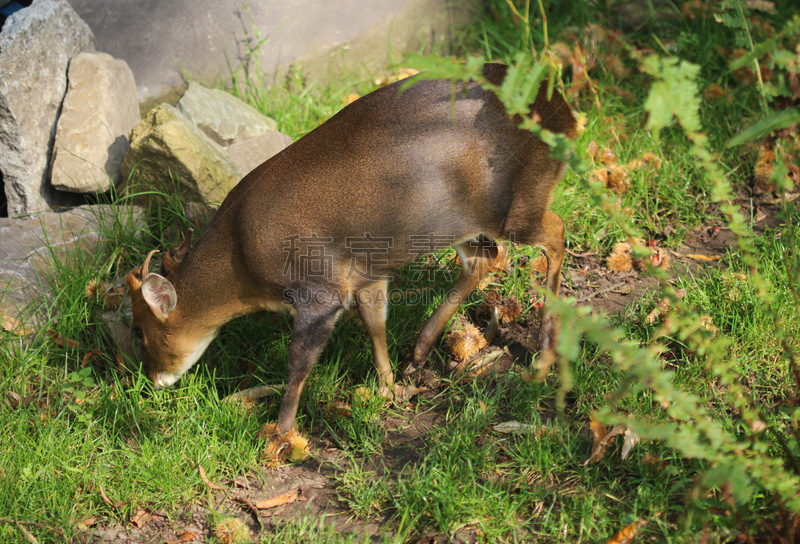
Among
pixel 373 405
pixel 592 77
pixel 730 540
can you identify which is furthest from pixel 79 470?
pixel 592 77

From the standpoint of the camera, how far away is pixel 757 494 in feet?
7.48

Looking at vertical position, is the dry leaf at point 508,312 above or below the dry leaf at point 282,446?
above

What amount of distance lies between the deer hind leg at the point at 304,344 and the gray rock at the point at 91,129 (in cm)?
177

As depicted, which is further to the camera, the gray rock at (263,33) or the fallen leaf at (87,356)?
the gray rock at (263,33)

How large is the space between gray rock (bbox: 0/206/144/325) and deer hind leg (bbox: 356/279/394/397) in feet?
5.17

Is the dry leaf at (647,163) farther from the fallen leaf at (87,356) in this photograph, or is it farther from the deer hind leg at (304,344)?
the fallen leaf at (87,356)

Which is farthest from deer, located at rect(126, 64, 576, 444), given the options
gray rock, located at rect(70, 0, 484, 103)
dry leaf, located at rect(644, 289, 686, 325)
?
gray rock, located at rect(70, 0, 484, 103)

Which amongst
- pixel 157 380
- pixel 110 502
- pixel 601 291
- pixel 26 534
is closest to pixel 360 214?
pixel 157 380

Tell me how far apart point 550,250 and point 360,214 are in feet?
3.11

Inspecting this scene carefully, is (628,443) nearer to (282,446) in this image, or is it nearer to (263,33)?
(282,446)

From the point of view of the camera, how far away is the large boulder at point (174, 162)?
12.6 ft

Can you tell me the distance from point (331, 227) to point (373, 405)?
0.86 metres

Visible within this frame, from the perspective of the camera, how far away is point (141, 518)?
2.77m

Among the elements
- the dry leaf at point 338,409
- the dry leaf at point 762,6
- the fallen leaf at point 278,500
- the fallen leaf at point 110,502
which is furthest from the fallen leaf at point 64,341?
the dry leaf at point 762,6
